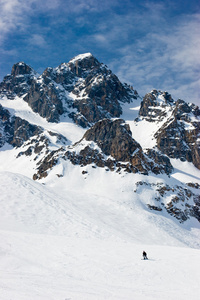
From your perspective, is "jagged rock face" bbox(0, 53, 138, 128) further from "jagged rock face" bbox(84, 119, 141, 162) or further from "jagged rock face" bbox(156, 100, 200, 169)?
"jagged rock face" bbox(84, 119, 141, 162)

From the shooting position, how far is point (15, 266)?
48.6ft

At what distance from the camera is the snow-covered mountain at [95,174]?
30206 mm

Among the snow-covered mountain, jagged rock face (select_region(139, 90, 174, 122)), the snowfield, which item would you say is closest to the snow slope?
the snowfield

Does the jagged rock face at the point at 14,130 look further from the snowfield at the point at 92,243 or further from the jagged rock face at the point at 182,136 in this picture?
the jagged rock face at the point at 182,136

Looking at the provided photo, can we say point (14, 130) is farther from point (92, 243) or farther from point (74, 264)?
point (74, 264)

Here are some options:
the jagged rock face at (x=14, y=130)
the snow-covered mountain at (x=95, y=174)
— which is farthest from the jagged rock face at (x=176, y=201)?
the jagged rock face at (x=14, y=130)

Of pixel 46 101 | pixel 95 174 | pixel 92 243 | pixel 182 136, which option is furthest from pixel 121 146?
pixel 46 101

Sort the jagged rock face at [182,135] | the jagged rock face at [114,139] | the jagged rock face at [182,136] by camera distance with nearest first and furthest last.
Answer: the jagged rock face at [114,139] < the jagged rock face at [182,136] < the jagged rock face at [182,135]

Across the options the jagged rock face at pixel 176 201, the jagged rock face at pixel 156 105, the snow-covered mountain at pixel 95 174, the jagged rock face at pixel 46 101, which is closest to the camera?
the snow-covered mountain at pixel 95 174

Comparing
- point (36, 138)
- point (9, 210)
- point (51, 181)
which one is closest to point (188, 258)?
point (9, 210)

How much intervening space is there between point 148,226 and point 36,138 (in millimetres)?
96550

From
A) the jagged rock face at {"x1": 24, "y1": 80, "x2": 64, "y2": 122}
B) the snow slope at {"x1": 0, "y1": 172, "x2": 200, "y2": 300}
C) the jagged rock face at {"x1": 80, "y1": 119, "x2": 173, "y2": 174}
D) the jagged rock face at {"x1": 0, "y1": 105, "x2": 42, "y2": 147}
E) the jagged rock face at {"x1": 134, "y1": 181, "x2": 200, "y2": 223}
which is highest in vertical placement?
the jagged rock face at {"x1": 24, "y1": 80, "x2": 64, "y2": 122}

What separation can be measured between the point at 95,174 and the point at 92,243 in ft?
189

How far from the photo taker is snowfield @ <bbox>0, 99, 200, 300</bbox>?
464 inches
